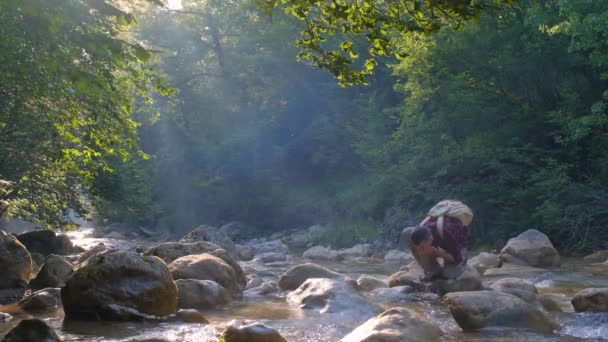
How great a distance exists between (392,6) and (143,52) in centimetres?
155

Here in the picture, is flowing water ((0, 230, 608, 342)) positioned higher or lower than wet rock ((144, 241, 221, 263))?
lower

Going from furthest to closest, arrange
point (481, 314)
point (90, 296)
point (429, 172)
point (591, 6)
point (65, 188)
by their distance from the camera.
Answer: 1. point (429, 172)
2. point (65, 188)
3. point (591, 6)
4. point (90, 296)
5. point (481, 314)

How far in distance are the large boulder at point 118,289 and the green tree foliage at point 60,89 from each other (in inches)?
55.8

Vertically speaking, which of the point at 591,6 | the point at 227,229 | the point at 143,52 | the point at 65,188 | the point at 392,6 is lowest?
the point at 227,229

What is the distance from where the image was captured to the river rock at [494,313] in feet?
21.3

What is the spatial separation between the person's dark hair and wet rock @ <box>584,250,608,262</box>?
766 cm

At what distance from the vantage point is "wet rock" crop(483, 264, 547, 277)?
38.0 feet

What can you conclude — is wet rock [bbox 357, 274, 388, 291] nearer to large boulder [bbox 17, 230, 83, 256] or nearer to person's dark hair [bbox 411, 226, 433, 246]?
person's dark hair [bbox 411, 226, 433, 246]

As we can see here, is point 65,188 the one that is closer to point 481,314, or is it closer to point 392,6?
point 481,314

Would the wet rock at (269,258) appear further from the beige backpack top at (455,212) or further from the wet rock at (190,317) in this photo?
the wet rock at (190,317)

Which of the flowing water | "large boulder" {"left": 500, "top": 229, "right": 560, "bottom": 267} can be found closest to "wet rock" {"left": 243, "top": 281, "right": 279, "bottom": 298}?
the flowing water

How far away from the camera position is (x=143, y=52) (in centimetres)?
362

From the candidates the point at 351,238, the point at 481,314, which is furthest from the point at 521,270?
the point at 351,238

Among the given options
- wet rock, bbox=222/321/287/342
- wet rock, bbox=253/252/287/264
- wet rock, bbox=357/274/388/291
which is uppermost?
wet rock, bbox=222/321/287/342
